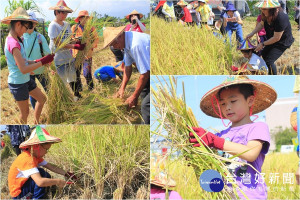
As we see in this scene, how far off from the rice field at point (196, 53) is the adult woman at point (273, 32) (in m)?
0.07

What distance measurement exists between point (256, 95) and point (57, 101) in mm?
2215

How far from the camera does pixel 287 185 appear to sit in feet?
14.8

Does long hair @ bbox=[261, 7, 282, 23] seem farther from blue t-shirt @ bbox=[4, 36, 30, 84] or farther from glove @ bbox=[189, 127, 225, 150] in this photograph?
blue t-shirt @ bbox=[4, 36, 30, 84]

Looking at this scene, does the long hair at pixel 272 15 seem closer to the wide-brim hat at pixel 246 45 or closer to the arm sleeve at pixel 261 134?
the wide-brim hat at pixel 246 45

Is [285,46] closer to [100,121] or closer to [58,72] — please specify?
[100,121]

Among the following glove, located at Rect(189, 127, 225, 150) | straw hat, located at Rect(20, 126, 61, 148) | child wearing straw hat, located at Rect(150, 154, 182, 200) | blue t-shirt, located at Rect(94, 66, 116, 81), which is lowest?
child wearing straw hat, located at Rect(150, 154, 182, 200)

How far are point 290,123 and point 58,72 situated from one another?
8.83ft

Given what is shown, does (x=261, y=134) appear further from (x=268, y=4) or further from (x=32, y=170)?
(x=32, y=170)

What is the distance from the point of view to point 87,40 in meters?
4.76

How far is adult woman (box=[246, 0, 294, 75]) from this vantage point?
4496mm

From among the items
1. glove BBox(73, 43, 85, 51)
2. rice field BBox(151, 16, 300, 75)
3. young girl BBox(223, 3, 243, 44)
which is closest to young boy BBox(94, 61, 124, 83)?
glove BBox(73, 43, 85, 51)

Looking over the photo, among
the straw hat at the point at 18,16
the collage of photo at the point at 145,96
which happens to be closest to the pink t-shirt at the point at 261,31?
the collage of photo at the point at 145,96

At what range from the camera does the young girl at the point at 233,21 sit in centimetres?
457

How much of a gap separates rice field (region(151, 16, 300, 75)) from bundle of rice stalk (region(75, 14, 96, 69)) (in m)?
0.73
